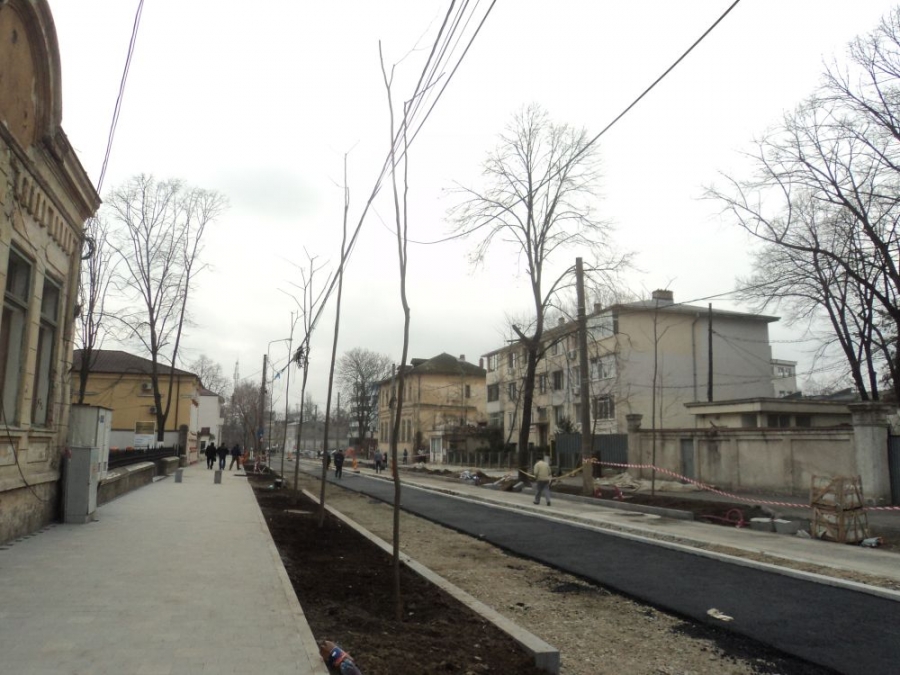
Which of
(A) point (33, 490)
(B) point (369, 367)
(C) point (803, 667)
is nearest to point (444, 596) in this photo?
(C) point (803, 667)

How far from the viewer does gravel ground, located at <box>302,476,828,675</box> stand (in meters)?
5.57

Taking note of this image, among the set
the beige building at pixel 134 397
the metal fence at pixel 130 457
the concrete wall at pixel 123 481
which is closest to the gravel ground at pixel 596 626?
the concrete wall at pixel 123 481

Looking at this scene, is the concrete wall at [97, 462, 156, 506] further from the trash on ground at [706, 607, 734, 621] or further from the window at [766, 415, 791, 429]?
the window at [766, 415, 791, 429]

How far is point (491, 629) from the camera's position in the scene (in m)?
6.00

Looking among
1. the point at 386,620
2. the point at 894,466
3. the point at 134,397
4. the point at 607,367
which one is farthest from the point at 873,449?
the point at 134,397

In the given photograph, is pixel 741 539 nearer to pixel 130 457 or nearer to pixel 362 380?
pixel 130 457

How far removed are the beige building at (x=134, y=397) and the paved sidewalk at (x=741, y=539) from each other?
111ft

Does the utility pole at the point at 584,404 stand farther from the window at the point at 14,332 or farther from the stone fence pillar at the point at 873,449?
the window at the point at 14,332

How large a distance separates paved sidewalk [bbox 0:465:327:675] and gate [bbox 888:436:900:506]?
1659 centimetres

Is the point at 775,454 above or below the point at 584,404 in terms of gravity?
below

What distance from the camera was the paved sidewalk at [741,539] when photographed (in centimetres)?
1071

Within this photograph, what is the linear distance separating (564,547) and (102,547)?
745 centimetres

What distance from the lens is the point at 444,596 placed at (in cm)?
741

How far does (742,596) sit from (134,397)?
49543mm
